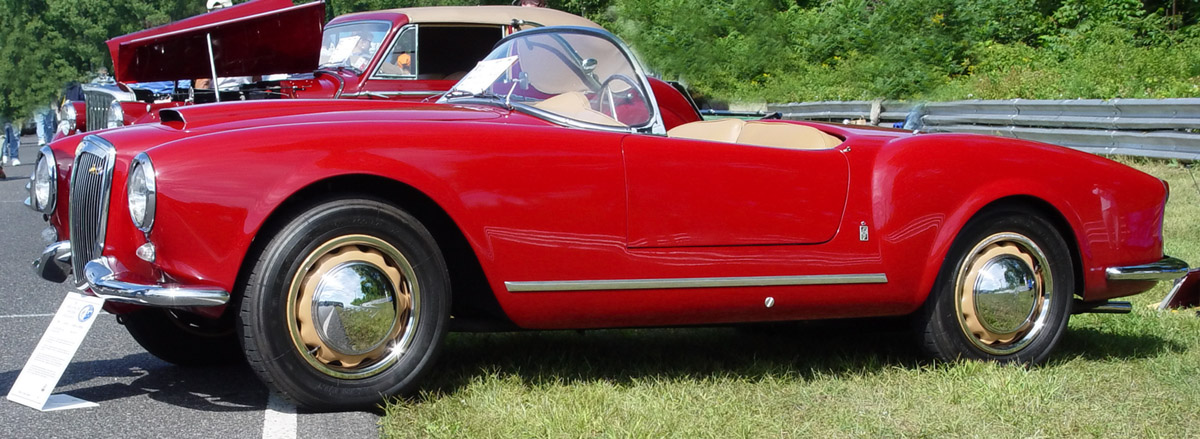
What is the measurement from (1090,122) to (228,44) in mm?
9829

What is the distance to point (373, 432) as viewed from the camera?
332 cm

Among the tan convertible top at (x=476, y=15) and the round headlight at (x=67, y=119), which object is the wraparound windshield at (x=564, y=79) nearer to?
the tan convertible top at (x=476, y=15)

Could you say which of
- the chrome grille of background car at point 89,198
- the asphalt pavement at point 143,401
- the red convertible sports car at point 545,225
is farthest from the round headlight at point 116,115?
the chrome grille of background car at point 89,198

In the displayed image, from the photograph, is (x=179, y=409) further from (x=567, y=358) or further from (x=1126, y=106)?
(x=1126, y=106)

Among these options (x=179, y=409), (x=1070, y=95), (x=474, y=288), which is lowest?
(x=1070, y=95)

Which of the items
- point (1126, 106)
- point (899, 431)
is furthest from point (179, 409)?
point (1126, 106)

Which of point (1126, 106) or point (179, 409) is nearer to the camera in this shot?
point (179, 409)

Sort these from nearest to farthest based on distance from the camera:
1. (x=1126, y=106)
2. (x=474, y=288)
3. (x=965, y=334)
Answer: (x=474, y=288) < (x=965, y=334) < (x=1126, y=106)

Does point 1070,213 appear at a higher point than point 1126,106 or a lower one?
higher

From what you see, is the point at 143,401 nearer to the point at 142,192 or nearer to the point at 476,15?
the point at 142,192

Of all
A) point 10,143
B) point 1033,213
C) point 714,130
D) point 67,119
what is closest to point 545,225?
point 714,130

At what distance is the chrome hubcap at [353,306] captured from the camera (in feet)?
11.0

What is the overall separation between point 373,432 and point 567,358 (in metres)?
1.17

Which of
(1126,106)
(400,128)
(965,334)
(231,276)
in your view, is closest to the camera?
(231,276)
